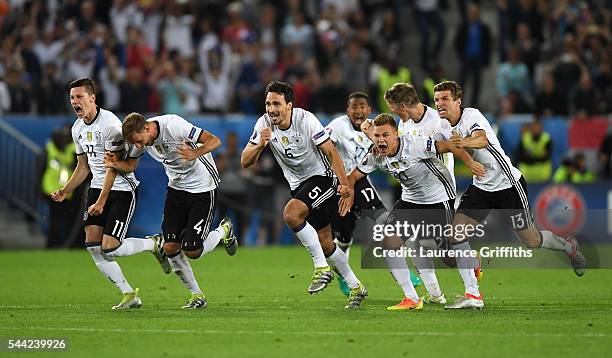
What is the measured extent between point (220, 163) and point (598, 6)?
9.78m

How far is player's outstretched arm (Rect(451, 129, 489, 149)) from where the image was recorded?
487 inches

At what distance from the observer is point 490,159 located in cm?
1331

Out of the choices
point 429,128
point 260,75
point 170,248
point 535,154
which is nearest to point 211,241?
point 170,248

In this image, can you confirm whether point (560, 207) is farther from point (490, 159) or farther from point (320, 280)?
point (320, 280)

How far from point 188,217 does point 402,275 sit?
2.48 metres

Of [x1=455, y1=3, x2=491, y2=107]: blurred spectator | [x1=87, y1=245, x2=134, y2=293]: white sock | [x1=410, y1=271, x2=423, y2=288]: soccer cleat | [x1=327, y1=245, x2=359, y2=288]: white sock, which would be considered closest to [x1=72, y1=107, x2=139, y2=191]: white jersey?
[x1=87, y1=245, x2=134, y2=293]: white sock

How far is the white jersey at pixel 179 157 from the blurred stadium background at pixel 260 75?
33.6 ft

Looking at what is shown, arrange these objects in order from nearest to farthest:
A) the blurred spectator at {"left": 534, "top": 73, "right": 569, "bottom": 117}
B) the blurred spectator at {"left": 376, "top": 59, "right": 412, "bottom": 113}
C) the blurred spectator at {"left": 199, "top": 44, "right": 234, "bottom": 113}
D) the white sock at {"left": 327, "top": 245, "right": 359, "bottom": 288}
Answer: the white sock at {"left": 327, "top": 245, "right": 359, "bottom": 288} < the blurred spectator at {"left": 376, "top": 59, "right": 412, "bottom": 113} < the blurred spectator at {"left": 534, "top": 73, "right": 569, "bottom": 117} < the blurred spectator at {"left": 199, "top": 44, "right": 234, "bottom": 113}

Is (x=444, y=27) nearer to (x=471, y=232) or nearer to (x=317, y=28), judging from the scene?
(x=317, y=28)

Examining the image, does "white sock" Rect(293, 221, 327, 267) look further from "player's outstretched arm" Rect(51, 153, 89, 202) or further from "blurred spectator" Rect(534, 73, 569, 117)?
"blurred spectator" Rect(534, 73, 569, 117)

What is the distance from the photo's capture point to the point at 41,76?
A: 25047mm

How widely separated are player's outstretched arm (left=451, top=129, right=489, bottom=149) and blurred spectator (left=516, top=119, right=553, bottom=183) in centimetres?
1109

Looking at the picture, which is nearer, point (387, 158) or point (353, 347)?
point (353, 347)

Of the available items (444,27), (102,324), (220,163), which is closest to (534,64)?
(444,27)
